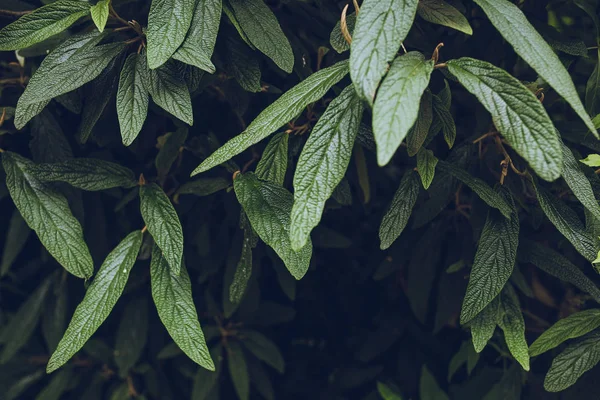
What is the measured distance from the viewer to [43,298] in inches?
56.4

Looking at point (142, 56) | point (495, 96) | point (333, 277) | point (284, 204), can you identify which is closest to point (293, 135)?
point (284, 204)

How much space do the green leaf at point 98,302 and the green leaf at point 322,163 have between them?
0.39 metres

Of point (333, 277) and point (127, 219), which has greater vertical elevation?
point (127, 219)

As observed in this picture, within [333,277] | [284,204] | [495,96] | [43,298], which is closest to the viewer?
[495,96]

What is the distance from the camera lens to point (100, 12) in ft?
2.95

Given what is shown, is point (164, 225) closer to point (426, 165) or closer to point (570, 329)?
point (426, 165)

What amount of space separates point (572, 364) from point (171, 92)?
0.78m

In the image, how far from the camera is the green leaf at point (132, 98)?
88 cm

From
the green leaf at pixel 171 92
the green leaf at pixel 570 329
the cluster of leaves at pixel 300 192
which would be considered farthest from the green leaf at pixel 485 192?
the green leaf at pixel 171 92

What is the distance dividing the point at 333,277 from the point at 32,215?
773 millimetres

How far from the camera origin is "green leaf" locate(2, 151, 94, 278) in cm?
102

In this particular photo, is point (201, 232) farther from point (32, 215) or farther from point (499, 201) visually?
point (499, 201)

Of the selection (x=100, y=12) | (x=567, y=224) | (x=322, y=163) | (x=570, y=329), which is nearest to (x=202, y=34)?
(x=100, y=12)

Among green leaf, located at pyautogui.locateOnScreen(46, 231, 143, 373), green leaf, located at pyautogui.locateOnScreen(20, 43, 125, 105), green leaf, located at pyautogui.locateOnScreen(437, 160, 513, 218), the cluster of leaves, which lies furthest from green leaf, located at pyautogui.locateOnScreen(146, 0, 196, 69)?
green leaf, located at pyautogui.locateOnScreen(437, 160, 513, 218)
